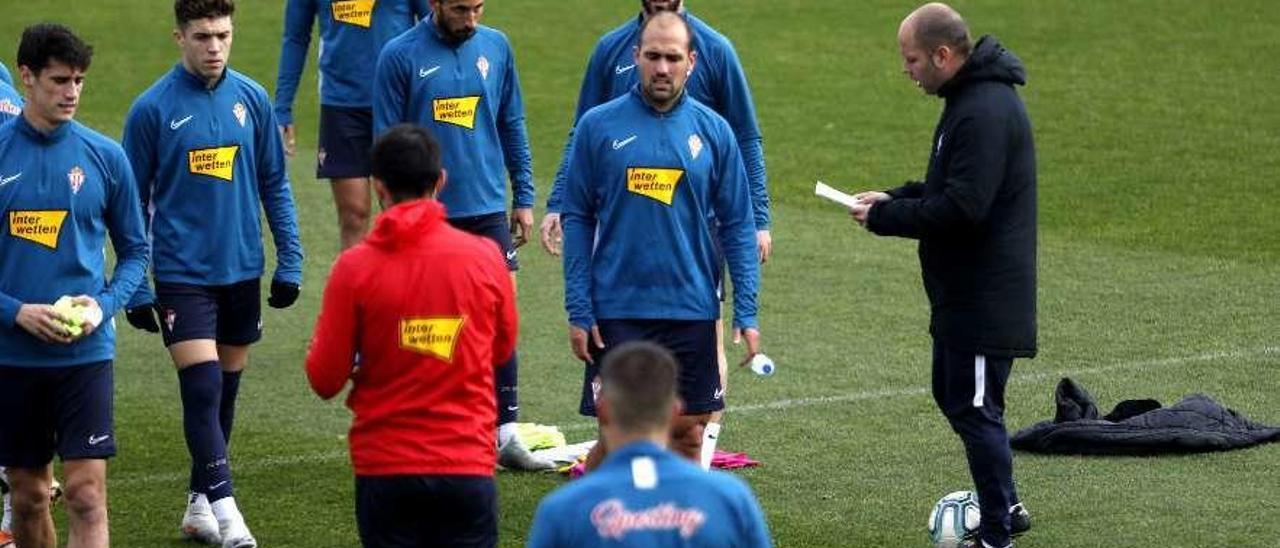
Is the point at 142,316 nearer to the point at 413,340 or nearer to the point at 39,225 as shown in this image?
the point at 39,225

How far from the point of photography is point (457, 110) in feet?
34.6

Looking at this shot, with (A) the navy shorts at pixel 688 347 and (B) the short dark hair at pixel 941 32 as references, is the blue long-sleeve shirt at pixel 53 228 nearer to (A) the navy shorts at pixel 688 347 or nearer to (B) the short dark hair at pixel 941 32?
(A) the navy shorts at pixel 688 347

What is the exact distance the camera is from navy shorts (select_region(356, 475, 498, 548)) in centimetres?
682

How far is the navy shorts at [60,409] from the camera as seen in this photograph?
8133 mm

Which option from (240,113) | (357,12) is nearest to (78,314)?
(240,113)

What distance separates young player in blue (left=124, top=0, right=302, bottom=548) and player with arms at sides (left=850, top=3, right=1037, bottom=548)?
2465 mm

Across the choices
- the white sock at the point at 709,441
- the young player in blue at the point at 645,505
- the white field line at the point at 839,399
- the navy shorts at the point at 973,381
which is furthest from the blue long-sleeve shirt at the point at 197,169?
the young player in blue at the point at 645,505

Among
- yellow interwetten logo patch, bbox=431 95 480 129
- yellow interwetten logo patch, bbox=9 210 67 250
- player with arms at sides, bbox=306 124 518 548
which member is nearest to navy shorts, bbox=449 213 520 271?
yellow interwetten logo patch, bbox=431 95 480 129

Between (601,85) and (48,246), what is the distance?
9.74 ft

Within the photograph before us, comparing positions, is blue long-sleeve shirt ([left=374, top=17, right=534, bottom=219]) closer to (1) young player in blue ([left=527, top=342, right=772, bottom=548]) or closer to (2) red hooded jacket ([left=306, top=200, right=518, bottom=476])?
(2) red hooded jacket ([left=306, top=200, right=518, bottom=476])

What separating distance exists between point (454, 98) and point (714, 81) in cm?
122

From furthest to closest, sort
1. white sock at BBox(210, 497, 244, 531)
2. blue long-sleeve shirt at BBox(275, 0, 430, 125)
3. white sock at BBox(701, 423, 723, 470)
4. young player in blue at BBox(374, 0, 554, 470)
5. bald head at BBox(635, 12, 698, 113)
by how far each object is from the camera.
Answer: blue long-sleeve shirt at BBox(275, 0, 430, 125) → young player in blue at BBox(374, 0, 554, 470) → white sock at BBox(701, 423, 723, 470) → white sock at BBox(210, 497, 244, 531) → bald head at BBox(635, 12, 698, 113)

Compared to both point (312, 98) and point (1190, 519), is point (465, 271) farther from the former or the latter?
point (312, 98)

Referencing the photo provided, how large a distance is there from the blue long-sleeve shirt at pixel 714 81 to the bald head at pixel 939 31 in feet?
4.36
